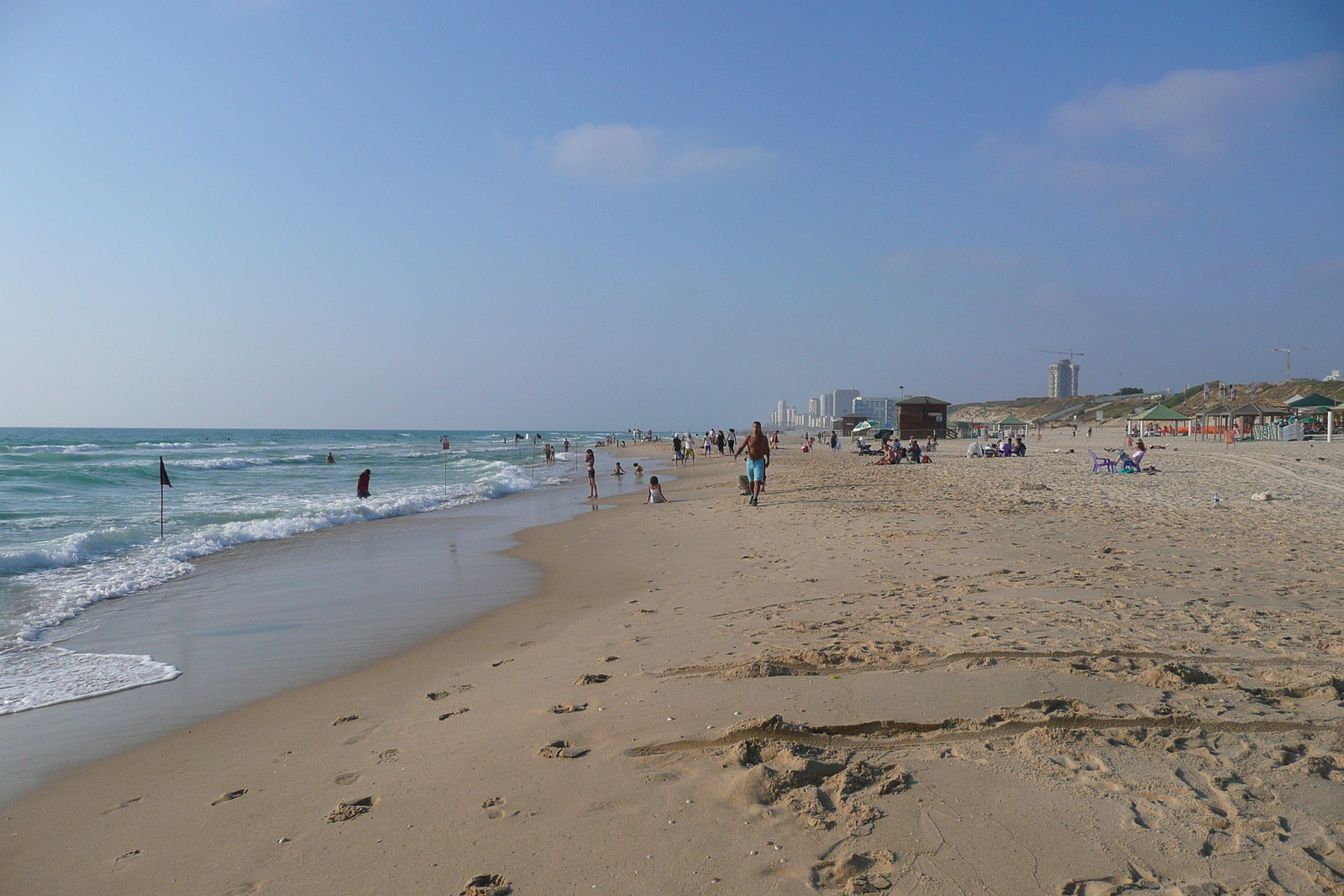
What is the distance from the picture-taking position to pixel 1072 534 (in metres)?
9.50

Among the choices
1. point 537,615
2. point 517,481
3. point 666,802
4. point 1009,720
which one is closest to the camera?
point 666,802

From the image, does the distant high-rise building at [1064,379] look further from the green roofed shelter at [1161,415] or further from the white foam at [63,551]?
the white foam at [63,551]

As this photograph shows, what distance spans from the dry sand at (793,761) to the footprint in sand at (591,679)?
1.2 inches

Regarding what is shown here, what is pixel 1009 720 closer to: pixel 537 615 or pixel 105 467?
pixel 537 615

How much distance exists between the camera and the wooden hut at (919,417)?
53.0m

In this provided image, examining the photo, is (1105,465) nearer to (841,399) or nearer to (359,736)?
(359,736)

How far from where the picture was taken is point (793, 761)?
10.1 ft

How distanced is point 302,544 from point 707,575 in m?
8.57

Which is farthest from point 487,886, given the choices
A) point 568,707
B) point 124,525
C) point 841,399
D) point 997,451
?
point 841,399

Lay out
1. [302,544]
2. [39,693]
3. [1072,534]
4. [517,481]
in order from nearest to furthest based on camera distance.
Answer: [39,693] < [1072,534] < [302,544] < [517,481]

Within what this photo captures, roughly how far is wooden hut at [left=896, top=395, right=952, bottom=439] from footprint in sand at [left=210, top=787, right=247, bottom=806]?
5215 cm

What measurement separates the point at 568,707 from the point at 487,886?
163cm

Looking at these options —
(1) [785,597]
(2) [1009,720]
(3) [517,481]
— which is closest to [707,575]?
(1) [785,597]

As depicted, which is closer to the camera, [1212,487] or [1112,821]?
[1112,821]
